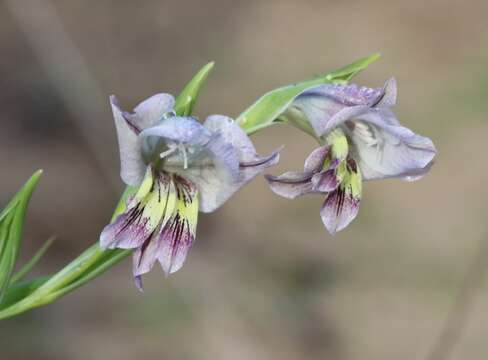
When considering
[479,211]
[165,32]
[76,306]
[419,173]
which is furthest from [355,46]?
[419,173]

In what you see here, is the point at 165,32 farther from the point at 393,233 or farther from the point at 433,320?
the point at 433,320

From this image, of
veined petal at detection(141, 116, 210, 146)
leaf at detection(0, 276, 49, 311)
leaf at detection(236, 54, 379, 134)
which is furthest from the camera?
leaf at detection(0, 276, 49, 311)

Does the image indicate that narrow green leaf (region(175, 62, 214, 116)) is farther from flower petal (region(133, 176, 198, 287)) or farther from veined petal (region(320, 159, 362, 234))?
veined petal (region(320, 159, 362, 234))

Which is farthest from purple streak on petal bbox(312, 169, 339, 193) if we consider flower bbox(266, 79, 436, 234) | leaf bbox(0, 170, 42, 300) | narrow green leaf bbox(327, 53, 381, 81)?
leaf bbox(0, 170, 42, 300)

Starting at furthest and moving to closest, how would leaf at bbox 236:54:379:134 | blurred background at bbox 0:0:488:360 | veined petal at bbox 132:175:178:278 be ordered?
blurred background at bbox 0:0:488:360
leaf at bbox 236:54:379:134
veined petal at bbox 132:175:178:278

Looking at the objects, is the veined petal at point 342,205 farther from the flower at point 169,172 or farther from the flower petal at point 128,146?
the flower petal at point 128,146

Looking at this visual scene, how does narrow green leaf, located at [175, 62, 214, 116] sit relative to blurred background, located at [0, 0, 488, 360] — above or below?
above

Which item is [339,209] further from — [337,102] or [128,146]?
[128,146]
